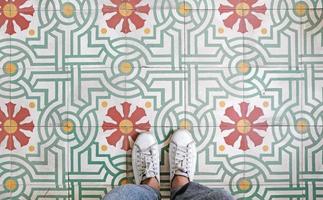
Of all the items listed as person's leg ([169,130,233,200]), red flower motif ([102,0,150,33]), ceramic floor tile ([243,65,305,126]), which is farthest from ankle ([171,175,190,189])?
red flower motif ([102,0,150,33])

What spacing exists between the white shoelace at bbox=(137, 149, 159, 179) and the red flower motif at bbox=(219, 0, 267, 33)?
1.66 feet

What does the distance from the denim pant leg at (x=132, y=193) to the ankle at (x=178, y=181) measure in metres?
0.10

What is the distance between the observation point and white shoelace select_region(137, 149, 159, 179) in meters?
1.43

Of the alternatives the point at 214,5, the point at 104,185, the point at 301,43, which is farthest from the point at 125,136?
the point at 301,43

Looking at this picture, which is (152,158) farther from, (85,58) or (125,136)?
(85,58)

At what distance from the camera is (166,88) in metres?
1.45

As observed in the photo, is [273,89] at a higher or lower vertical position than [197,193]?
higher

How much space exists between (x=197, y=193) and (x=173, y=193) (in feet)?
0.54

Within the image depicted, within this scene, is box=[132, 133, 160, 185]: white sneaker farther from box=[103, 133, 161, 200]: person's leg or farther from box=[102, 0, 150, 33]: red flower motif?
box=[102, 0, 150, 33]: red flower motif

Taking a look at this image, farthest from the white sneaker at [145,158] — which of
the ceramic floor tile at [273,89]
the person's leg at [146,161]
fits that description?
the ceramic floor tile at [273,89]

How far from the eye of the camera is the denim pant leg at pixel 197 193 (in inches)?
42.5

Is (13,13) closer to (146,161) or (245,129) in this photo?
(146,161)

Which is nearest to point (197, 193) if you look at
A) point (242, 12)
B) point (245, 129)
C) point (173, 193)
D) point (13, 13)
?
point (173, 193)

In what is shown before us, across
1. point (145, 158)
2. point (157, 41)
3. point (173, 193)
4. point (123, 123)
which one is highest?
point (157, 41)
